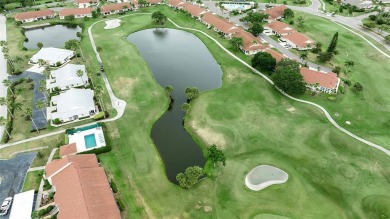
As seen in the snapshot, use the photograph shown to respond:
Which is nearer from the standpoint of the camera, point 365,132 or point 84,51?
point 365,132

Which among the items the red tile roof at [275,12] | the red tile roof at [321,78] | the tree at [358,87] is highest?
the red tile roof at [275,12]

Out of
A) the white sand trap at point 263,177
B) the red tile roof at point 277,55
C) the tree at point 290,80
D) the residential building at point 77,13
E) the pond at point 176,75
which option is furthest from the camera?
the residential building at point 77,13

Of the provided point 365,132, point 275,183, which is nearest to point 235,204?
point 275,183

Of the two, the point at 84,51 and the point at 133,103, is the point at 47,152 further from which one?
the point at 84,51

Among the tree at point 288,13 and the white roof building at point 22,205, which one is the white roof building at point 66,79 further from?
the tree at point 288,13

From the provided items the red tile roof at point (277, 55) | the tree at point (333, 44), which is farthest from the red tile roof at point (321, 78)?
the tree at point (333, 44)

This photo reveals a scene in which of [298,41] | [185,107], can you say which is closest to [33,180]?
[185,107]
